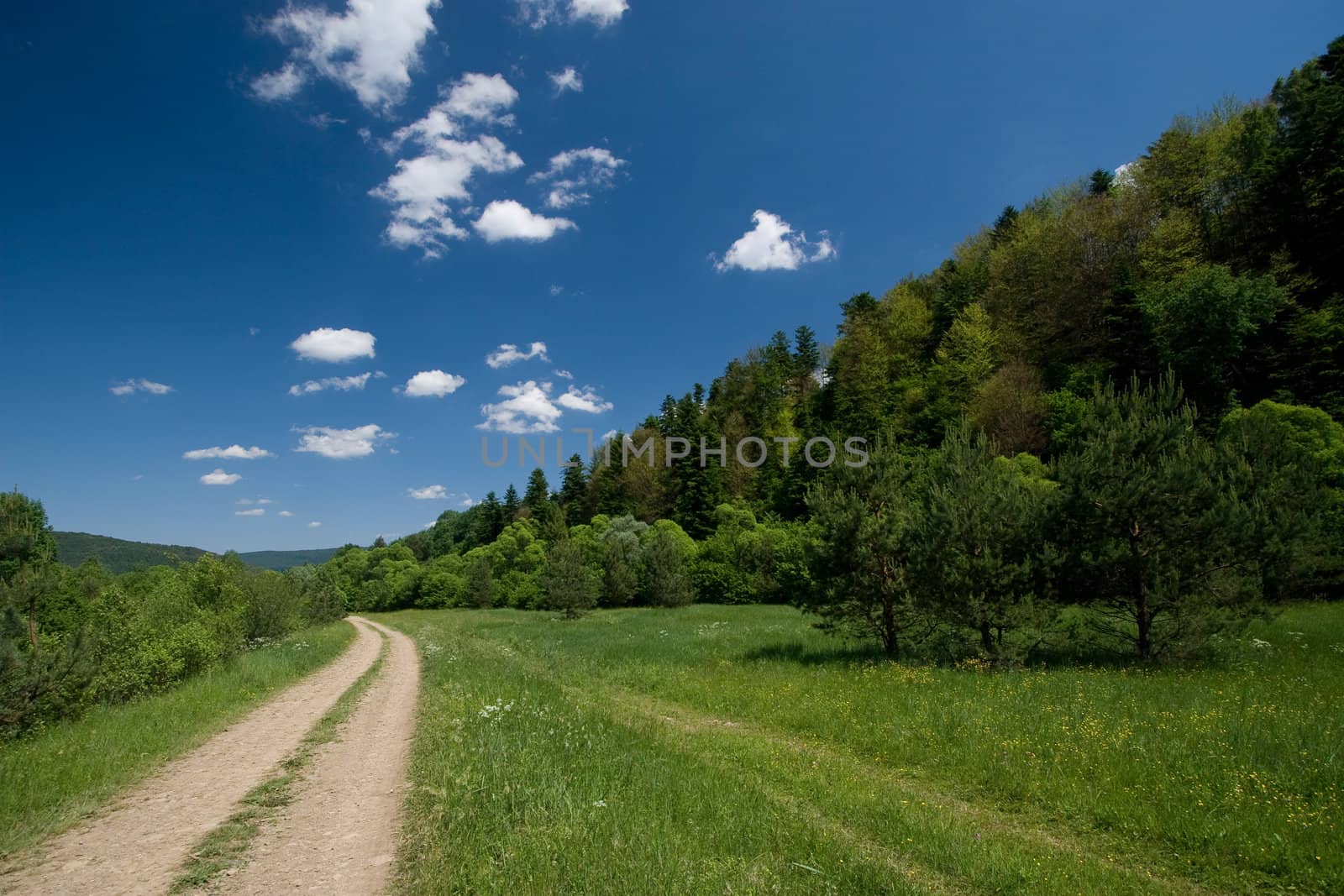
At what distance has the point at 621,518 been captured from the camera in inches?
2499

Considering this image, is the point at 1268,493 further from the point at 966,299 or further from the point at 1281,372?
the point at 966,299

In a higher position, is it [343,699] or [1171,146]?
[1171,146]

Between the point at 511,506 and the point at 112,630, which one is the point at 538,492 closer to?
the point at 511,506

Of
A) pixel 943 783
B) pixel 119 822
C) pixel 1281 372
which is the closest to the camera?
pixel 119 822

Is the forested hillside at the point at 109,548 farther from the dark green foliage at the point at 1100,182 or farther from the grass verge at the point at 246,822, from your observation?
the dark green foliage at the point at 1100,182

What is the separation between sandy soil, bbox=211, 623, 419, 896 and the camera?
16.4 feet

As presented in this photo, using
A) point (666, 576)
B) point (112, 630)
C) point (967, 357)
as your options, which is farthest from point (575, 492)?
point (112, 630)

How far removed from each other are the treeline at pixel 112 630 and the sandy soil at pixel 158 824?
3062 mm

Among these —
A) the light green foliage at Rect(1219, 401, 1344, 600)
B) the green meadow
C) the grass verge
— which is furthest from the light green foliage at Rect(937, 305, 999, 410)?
the grass verge

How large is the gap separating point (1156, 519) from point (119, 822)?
20.5 m

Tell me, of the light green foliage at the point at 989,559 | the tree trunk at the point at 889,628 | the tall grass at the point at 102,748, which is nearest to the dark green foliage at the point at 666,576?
the tree trunk at the point at 889,628

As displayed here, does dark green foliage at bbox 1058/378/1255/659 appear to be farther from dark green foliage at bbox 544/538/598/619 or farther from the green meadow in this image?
dark green foliage at bbox 544/538/598/619

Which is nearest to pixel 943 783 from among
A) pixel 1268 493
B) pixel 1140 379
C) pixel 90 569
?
pixel 1268 493

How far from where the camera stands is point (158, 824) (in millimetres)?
6281
